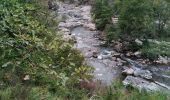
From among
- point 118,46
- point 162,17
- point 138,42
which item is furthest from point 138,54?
point 162,17

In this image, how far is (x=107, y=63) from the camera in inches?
515

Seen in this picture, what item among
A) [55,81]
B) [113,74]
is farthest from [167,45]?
[55,81]

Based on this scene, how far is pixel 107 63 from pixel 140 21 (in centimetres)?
255

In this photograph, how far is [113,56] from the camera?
14.0 meters

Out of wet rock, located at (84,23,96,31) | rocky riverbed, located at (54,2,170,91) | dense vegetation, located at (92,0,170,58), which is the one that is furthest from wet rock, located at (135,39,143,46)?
wet rock, located at (84,23,96,31)

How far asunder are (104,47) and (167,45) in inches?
103

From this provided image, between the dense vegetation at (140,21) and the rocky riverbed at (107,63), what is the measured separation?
2.79ft

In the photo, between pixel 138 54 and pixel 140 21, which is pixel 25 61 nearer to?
pixel 138 54

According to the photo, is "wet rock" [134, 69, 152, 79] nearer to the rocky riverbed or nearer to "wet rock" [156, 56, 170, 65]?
the rocky riverbed

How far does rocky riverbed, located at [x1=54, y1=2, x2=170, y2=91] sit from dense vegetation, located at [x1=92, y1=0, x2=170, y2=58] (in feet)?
2.79

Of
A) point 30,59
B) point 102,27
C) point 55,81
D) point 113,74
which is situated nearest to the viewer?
point 30,59

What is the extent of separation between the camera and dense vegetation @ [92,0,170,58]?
1437 centimetres

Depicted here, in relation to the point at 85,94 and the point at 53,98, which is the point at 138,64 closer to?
the point at 85,94

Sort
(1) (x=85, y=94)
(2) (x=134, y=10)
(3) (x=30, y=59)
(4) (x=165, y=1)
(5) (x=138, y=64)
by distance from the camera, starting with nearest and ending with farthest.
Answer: (3) (x=30, y=59), (1) (x=85, y=94), (5) (x=138, y=64), (2) (x=134, y=10), (4) (x=165, y=1)
